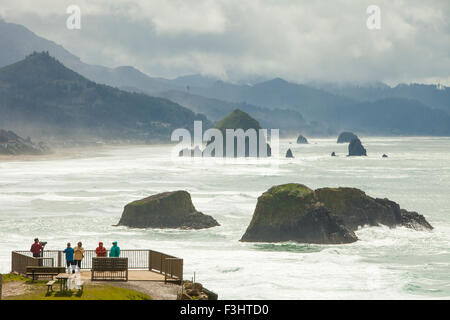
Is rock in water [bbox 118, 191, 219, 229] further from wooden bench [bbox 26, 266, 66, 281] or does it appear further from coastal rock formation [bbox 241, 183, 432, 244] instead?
wooden bench [bbox 26, 266, 66, 281]

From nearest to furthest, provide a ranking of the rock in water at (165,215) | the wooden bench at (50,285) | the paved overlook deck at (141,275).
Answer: the wooden bench at (50,285) → the paved overlook deck at (141,275) → the rock in water at (165,215)

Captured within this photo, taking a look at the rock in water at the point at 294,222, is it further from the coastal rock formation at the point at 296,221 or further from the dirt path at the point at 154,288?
the dirt path at the point at 154,288

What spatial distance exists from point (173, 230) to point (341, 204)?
13471mm

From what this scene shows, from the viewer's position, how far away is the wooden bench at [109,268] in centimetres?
2895

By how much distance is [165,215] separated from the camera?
56.3 metres

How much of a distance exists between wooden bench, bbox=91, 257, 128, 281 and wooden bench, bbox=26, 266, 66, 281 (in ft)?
4.55

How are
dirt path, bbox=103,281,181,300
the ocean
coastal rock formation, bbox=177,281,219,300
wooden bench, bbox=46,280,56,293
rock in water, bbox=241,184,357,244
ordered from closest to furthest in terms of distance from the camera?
wooden bench, bbox=46,280,56,293, coastal rock formation, bbox=177,281,219,300, dirt path, bbox=103,281,181,300, the ocean, rock in water, bbox=241,184,357,244

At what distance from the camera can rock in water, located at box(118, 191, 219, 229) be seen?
5569 cm

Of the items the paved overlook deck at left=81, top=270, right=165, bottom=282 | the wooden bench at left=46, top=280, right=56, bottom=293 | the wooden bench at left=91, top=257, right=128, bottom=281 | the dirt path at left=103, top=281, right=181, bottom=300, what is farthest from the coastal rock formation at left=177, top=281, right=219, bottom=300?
the wooden bench at left=46, top=280, right=56, bottom=293

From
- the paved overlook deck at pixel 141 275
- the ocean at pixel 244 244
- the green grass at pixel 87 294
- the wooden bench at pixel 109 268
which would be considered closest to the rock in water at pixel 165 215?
the ocean at pixel 244 244

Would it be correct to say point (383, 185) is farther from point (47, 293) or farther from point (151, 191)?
point (47, 293)

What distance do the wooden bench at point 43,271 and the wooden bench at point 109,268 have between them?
139cm

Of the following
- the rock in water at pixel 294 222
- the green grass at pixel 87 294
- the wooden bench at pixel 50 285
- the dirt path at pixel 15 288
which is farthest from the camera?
the rock in water at pixel 294 222
